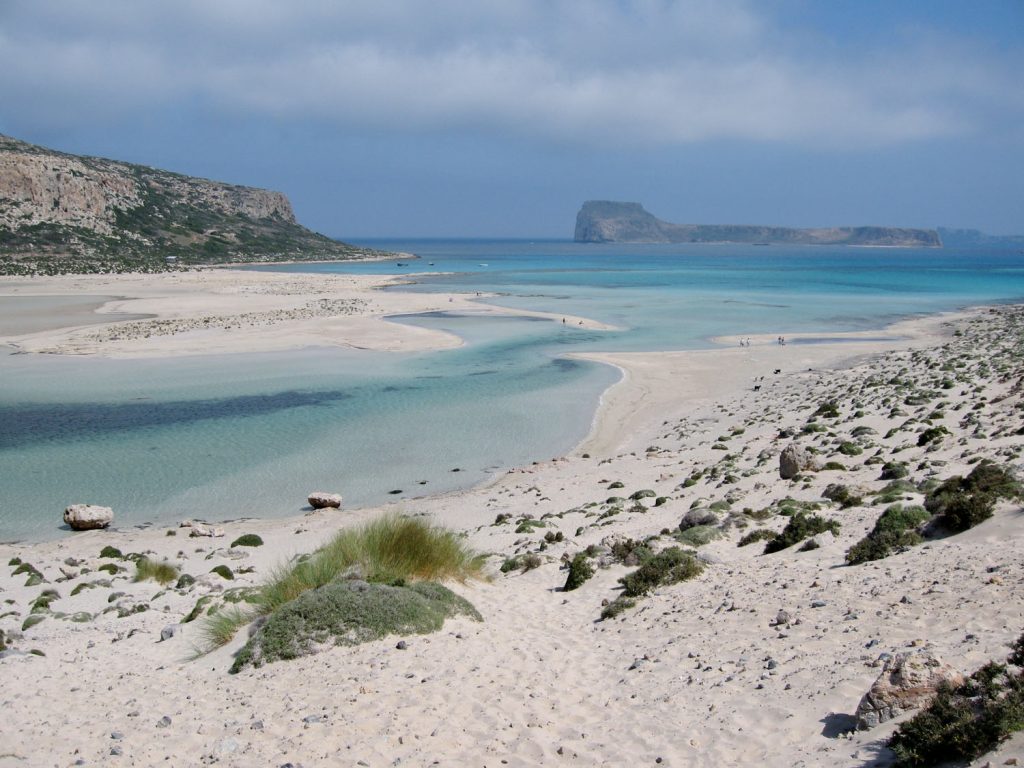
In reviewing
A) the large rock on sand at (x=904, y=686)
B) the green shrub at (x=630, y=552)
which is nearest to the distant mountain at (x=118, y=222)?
the green shrub at (x=630, y=552)

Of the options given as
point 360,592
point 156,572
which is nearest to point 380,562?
point 360,592

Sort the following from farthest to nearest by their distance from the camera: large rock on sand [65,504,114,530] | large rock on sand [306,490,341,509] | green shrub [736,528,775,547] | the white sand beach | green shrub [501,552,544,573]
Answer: large rock on sand [306,490,341,509] < large rock on sand [65,504,114,530] < green shrub [501,552,544,573] < green shrub [736,528,775,547] < the white sand beach

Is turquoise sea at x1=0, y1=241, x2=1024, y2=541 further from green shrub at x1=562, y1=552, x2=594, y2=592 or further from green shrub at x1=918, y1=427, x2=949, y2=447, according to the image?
green shrub at x1=918, y1=427, x2=949, y2=447

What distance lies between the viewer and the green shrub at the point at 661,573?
982 centimetres

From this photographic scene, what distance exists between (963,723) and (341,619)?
588 centimetres

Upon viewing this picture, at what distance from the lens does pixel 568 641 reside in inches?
339

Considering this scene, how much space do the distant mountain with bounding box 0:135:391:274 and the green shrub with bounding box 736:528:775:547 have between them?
90.9m

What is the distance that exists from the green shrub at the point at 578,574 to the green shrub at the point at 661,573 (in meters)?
0.51

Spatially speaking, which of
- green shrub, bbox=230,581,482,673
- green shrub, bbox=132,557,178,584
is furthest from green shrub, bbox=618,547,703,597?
green shrub, bbox=132,557,178,584

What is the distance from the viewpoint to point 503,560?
39.8 ft

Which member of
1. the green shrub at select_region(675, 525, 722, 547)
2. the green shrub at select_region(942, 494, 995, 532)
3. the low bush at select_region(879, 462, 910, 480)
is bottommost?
the green shrub at select_region(675, 525, 722, 547)

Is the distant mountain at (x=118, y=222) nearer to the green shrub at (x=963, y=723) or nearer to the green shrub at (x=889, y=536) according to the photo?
the green shrub at (x=889, y=536)

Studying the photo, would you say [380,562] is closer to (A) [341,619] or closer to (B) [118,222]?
(A) [341,619]

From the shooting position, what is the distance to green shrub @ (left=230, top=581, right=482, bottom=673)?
8.04 meters
